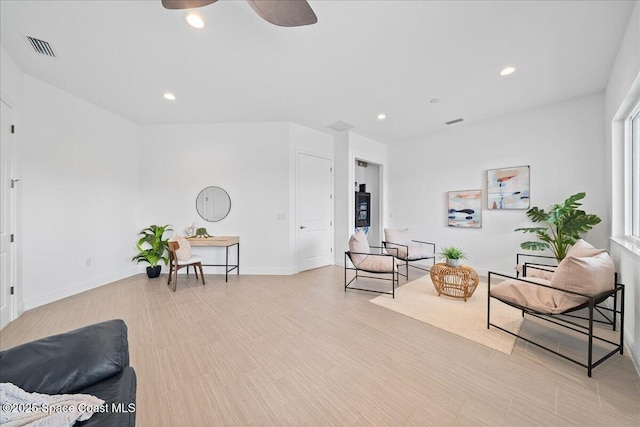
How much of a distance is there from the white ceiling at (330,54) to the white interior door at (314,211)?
1.25m

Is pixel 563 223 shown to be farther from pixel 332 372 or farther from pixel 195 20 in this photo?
pixel 195 20

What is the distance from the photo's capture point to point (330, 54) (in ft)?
7.88

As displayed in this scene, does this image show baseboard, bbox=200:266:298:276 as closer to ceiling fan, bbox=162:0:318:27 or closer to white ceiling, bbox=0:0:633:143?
white ceiling, bbox=0:0:633:143

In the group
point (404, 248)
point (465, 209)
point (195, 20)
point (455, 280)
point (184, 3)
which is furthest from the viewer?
point (465, 209)

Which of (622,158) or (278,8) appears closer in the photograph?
(278,8)

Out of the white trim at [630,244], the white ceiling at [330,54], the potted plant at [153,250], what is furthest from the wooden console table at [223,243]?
the white trim at [630,244]

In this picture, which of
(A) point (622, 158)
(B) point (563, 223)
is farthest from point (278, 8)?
(B) point (563, 223)

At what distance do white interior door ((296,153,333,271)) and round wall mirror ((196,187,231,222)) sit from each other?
1.38 metres

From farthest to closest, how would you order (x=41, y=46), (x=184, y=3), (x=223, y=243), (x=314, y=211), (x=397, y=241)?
(x=314, y=211) → (x=397, y=241) → (x=223, y=243) → (x=41, y=46) → (x=184, y=3)

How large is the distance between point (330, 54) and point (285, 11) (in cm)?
95

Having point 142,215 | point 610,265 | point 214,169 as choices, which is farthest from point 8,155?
point 610,265

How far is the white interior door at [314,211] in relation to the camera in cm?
456

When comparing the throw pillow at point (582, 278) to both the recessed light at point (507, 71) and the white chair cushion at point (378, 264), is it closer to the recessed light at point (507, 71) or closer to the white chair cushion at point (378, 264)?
the white chair cushion at point (378, 264)

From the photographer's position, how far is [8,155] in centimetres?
257
